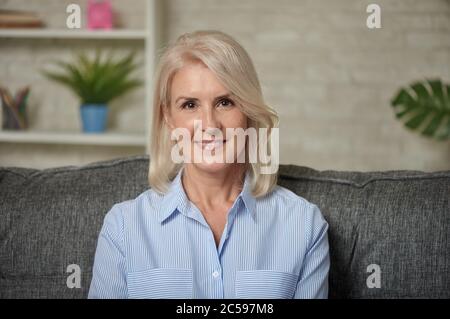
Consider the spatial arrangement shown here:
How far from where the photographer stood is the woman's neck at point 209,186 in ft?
3.95

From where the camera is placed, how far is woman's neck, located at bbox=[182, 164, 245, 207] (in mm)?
1203

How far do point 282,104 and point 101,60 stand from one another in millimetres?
824

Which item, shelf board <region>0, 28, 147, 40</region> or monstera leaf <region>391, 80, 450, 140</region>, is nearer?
monstera leaf <region>391, 80, 450, 140</region>

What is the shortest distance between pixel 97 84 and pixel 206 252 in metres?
1.75

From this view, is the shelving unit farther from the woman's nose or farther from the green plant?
the woman's nose

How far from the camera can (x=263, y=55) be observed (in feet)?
9.44

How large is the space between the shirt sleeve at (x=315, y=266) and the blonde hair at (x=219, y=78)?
0.12 m

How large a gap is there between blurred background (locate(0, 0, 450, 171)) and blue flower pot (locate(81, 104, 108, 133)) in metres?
0.02

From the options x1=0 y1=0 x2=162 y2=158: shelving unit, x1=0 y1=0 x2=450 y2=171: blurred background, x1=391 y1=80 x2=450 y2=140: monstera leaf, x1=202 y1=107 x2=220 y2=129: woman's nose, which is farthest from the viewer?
x1=0 y1=0 x2=450 y2=171: blurred background

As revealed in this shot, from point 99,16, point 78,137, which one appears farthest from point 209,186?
point 99,16

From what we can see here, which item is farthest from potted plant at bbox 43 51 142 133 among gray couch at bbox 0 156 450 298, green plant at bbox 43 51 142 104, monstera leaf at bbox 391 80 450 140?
gray couch at bbox 0 156 450 298

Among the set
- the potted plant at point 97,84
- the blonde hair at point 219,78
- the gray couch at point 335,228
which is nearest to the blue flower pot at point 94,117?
the potted plant at point 97,84

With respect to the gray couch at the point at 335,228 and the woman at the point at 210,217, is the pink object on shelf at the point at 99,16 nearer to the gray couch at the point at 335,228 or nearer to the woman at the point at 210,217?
the gray couch at the point at 335,228
